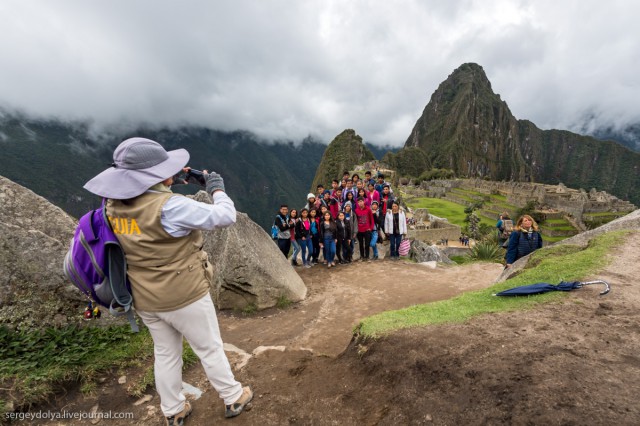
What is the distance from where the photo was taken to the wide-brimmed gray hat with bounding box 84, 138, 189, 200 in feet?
8.77

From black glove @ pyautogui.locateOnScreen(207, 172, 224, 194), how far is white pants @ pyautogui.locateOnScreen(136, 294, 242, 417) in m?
1.03

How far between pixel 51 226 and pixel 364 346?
16.9 feet

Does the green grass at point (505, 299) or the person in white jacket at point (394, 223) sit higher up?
the person in white jacket at point (394, 223)

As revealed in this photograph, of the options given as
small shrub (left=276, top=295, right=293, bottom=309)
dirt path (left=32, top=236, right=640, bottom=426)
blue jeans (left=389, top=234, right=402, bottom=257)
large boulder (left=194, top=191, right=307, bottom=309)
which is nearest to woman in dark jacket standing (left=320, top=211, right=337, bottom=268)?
blue jeans (left=389, top=234, right=402, bottom=257)

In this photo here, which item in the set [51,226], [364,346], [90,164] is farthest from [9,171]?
[364,346]

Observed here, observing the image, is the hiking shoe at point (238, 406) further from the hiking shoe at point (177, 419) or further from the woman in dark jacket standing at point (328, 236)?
the woman in dark jacket standing at point (328, 236)

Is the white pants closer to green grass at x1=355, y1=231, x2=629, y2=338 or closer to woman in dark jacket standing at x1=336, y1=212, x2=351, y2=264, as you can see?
green grass at x1=355, y1=231, x2=629, y2=338

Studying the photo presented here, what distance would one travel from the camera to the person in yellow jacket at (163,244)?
2697 mm

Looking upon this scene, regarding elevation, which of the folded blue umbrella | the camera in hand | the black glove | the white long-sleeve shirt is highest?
the camera in hand

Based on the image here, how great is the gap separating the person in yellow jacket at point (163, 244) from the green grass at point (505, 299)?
2.32 meters

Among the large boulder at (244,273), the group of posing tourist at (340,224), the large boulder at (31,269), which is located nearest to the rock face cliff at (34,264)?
the large boulder at (31,269)

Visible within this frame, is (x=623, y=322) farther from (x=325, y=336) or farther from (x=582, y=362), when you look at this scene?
(x=325, y=336)

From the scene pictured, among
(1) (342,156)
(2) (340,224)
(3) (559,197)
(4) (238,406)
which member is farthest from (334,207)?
(1) (342,156)

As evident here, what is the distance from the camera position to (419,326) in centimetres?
425
